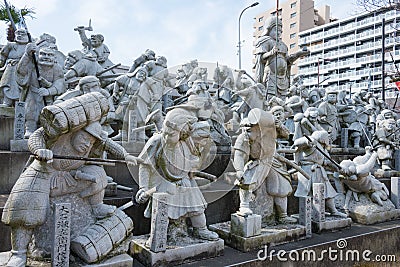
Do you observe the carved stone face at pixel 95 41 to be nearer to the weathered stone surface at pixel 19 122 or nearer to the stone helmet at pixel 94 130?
the weathered stone surface at pixel 19 122

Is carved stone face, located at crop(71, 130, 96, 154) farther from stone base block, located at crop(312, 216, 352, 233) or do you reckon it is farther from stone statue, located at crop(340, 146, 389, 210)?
stone statue, located at crop(340, 146, 389, 210)

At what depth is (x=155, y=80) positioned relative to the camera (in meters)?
8.47

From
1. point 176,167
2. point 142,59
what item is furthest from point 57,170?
point 142,59

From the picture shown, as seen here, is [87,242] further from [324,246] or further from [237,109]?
[237,109]

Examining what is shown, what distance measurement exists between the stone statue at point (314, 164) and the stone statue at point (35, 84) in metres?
4.29

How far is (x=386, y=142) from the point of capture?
1020 centimetres

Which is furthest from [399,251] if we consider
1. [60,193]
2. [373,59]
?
[373,59]

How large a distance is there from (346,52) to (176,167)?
150 ft

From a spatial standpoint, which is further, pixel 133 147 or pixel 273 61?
pixel 273 61

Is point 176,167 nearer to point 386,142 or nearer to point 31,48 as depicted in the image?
point 31,48

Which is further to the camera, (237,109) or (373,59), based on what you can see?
(373,59)

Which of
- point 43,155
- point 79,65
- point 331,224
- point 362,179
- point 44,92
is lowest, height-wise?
point 331,224

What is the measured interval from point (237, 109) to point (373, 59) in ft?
119

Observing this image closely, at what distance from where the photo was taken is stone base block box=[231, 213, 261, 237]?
438 cm
